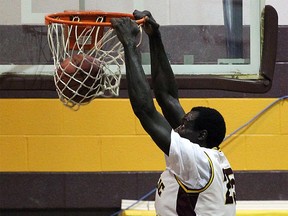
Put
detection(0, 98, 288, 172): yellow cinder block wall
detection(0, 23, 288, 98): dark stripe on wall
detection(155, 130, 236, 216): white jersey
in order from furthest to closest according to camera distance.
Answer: detection(0, 98, 288, 172): yellow cinder block wall
detection(0, 23, 288, 98): dark stripe on wall
detection(155, 130, 236, 216): white jersey

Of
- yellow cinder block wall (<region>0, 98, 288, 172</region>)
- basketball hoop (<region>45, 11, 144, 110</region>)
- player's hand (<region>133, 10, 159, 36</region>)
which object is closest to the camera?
player's hand (<region>133, 10, 159, 36</region>)

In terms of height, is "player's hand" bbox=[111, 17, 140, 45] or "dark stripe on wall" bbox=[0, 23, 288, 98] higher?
"player's hand" bbox=[111, 17, 140, 45]

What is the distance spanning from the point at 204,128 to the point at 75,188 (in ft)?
6.31

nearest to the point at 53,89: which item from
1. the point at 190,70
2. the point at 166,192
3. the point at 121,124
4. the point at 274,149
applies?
the point at 121,124

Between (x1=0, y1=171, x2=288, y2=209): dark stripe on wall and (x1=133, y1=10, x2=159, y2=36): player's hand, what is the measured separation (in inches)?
64.1

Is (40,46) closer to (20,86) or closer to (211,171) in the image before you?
(20,86)

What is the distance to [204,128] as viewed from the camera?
2.79m

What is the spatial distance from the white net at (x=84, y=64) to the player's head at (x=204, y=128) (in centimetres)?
54

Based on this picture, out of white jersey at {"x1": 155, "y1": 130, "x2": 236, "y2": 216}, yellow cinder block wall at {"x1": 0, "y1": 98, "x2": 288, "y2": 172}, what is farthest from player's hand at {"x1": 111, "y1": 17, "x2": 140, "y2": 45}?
yellow cinder block wall at {"x1": 0, "y1": 98, "x2": 288, "y2": 172}

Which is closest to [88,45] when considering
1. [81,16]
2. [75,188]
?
[81,16]

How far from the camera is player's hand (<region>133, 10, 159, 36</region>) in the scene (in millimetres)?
3001

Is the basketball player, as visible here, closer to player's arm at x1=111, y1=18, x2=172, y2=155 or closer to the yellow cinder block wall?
player's arm at x1=111, y1=18, x2=172, y2=155

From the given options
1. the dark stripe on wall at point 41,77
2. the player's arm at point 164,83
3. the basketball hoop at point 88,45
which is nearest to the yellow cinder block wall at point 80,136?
the dark stripe on wall at point 41,77

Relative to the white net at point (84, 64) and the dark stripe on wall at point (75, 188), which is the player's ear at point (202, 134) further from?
the dark stripe on wall at point (75, 188)
